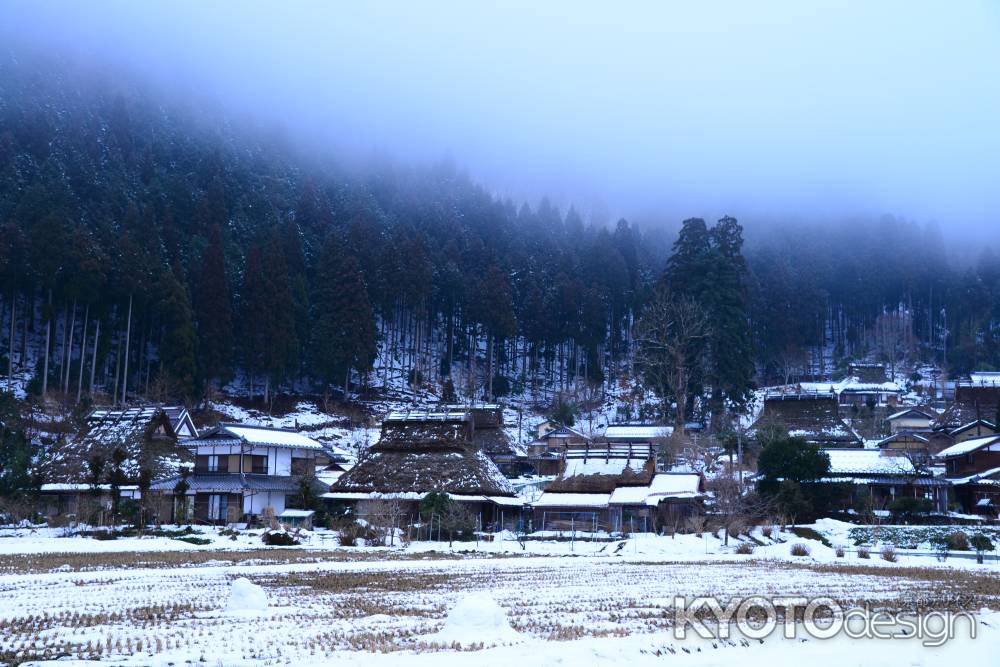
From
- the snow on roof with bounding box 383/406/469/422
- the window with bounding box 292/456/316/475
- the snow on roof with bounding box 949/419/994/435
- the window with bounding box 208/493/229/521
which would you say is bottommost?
the window with bounding box 208/493/229/521

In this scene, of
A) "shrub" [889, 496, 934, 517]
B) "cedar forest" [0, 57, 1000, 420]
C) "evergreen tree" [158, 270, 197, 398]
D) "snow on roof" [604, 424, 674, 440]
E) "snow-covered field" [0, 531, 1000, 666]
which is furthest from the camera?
"cedar forest" [0, 57, 1000, 420]

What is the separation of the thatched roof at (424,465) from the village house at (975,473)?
22514 mm

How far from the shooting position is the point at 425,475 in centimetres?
4234

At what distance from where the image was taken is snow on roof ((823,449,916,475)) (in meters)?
43.2

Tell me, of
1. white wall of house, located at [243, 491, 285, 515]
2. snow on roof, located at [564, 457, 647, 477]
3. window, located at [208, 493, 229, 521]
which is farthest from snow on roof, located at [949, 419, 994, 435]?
window, located at [208, 493, 229, 521]

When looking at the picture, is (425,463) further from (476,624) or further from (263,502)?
(476,624)

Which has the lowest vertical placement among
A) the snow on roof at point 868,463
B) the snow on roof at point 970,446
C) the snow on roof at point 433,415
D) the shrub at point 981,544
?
the shrub at point 981,544

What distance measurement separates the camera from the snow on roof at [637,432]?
174ft

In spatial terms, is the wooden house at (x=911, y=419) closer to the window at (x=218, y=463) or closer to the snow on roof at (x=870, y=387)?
the snow on roof at (x=870, y=387)

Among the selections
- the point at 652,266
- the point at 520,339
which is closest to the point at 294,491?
the point at 520,339

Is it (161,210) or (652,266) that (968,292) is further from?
(161,210)

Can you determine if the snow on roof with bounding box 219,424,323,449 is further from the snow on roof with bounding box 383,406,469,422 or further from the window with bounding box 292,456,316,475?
the snow on roof with bounding box 383,406,469,422

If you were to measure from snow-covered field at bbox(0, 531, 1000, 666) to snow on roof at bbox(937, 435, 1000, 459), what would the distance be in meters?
19.0

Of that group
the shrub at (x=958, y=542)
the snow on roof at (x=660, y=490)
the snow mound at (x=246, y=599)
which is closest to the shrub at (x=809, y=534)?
the shrub at (x=958, y=542)
